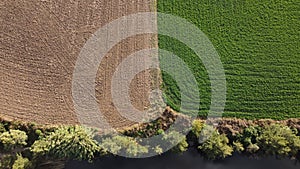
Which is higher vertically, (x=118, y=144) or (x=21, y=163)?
(x=118, y=144)

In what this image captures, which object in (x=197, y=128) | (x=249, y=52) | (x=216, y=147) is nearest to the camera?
(x=216, y=147)

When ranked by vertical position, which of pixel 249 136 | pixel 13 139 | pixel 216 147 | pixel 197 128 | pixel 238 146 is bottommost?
pixel 216 147

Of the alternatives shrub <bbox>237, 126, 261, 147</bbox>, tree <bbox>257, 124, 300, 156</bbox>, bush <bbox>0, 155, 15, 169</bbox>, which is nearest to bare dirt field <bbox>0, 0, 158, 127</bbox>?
bush <bbox>0, 155, 15, 169</bbox>

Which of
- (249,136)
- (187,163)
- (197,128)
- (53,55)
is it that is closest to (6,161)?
(53,55)

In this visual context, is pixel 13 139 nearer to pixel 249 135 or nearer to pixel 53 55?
pixel 53 55

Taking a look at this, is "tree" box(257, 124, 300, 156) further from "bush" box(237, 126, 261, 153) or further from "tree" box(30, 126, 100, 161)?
"tree" box(30, 126, 100, 161)

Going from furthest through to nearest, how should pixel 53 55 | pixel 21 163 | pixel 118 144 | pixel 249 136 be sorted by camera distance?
pixel 53 55, pixel 249 136, pixel 118 144, pixel 21 163

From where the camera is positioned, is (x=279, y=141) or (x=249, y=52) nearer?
(x=279, y=141)

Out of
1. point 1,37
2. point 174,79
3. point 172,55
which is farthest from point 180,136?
point 1,37
